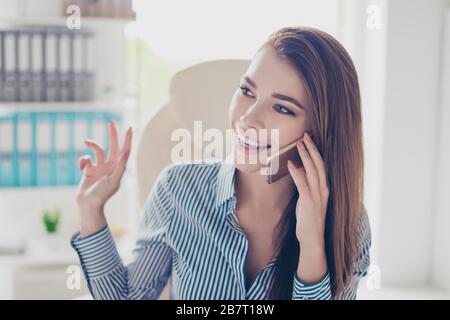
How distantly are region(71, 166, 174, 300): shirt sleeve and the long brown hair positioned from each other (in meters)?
0.21

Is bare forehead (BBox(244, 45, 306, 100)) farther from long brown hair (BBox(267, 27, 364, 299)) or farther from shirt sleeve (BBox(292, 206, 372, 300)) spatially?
shirt sleeve (BBox(292, 206, 372, 300))

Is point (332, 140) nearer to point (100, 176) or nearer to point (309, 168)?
point (309, 168)

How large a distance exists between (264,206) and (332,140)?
17 centimetres

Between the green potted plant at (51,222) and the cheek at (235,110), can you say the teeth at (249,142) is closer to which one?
the cheek at (235,110)

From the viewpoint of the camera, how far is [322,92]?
40.8 inches

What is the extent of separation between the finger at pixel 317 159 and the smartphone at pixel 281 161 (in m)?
0.02

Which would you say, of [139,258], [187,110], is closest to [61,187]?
[187,110]

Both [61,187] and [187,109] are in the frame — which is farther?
[61,187]

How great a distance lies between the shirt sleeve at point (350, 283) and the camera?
1.09 metres

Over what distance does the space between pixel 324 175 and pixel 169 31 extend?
1.71ft

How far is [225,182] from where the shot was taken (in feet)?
3.70

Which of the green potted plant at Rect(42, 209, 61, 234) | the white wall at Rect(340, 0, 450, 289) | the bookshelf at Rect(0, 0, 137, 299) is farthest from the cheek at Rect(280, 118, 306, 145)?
the green potted plant at Rect(42, 209, 61, 234)

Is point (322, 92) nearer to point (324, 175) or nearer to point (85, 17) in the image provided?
point (324, 175)
